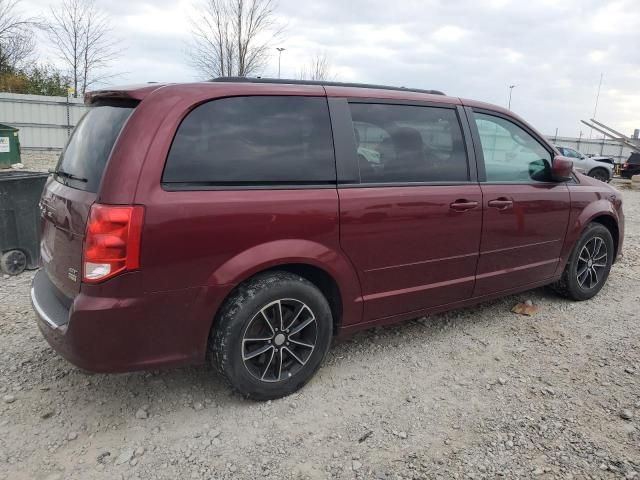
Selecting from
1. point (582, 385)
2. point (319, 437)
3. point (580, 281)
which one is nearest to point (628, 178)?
point (580, 281)

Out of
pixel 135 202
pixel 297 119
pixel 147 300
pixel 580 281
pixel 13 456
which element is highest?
pixel 297 119

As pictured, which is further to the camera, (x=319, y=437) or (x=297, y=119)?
(x=297, y=119)

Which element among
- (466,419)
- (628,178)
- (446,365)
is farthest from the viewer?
(628,178)

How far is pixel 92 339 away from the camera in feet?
7.65

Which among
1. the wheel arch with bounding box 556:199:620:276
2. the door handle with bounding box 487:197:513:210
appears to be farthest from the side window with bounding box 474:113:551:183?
the wheel arch with bounding box 556:199:620:276

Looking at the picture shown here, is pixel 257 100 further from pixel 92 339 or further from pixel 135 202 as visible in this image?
pixel 92 339

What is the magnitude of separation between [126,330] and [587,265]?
4.06 metres

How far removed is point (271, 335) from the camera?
278 cm

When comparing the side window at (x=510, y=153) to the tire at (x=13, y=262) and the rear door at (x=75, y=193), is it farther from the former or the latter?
the tire at (x=13, y=262)

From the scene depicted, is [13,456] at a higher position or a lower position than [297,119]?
lower

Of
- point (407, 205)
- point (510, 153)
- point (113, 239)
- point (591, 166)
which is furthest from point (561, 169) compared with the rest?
point (591, 166)

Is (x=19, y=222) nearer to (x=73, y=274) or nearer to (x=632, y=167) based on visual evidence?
(x=73, y=274)

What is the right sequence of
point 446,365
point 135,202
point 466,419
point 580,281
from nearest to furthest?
point 135,202, point 466,419, point 446,365, point 580,281

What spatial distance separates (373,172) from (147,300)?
1519mm
